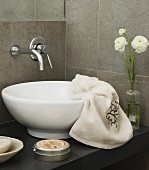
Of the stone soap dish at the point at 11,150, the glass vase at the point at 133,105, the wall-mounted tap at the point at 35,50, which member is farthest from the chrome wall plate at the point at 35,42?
the stone soap dish at the point at 11,150

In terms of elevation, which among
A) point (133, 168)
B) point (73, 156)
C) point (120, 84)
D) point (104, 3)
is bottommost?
point (133, 168)

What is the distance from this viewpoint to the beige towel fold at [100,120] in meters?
1.64

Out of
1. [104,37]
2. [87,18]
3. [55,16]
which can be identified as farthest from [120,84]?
[55,16]

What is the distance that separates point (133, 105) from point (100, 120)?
1.08ft

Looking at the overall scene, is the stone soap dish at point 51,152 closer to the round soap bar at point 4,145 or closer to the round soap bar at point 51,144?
the round soap bar at point 51,144

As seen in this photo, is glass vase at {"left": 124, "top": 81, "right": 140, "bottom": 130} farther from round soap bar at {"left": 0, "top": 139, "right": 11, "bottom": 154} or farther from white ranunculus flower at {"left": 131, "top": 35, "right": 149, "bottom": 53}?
round soap bar at {"left": 0, "top": 139, "right": 11, "bottom": 154}

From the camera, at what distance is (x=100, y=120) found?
1645 mm

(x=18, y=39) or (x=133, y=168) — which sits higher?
(x=18, y=39)

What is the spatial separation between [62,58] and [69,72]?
0.30 feet

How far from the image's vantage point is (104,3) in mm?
2066

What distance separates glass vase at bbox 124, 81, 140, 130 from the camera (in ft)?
6.27

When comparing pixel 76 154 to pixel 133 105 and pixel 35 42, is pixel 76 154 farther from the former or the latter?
pixel 35 42

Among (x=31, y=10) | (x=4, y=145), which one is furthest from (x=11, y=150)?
(x=31, y=10)

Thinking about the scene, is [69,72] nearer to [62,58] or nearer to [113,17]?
[62,58]
